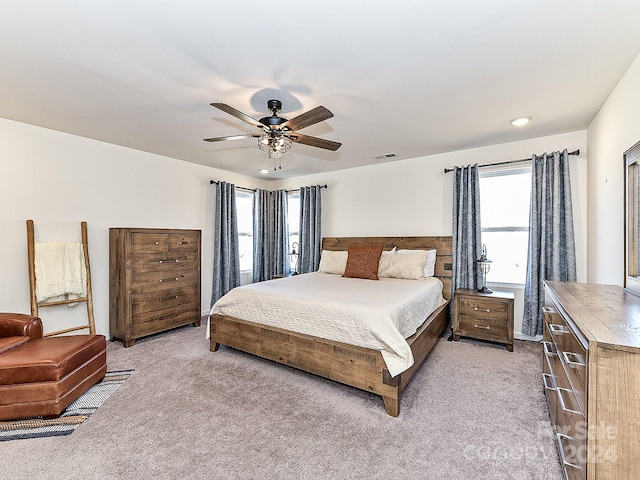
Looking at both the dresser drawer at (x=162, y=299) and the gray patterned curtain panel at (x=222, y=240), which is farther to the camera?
the gray patterned curtain panel at (x=222, y=240)

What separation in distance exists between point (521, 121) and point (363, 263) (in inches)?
91.2

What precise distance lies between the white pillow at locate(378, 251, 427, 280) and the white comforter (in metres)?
0.25

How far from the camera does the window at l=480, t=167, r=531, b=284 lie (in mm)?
3600

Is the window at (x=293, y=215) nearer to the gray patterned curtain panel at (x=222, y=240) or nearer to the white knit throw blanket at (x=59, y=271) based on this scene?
the gray patterned curtain panel at (x=222, y=240)

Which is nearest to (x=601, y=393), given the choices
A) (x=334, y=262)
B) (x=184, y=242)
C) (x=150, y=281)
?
(x=334, y=262)

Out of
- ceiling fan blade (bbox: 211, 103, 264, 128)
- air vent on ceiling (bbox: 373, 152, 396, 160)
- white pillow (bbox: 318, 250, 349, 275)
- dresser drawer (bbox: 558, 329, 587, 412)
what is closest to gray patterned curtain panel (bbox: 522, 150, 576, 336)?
air vent on ceiling (bbox: 373, 152, 396, 160)

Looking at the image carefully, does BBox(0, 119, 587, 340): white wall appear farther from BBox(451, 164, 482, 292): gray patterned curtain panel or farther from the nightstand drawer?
the nightstand drawer

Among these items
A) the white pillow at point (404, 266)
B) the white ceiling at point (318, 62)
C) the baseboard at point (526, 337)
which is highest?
the white ceiling at point (318, 62)

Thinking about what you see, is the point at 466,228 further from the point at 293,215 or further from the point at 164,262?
the point at 164,262

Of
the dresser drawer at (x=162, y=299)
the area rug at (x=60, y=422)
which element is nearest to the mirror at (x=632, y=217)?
the area rug at (x=60, y=422)

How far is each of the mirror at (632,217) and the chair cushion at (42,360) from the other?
3.91 meters

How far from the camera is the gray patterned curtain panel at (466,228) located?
3.70 m

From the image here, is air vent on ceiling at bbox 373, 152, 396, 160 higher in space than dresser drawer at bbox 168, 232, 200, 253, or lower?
higher

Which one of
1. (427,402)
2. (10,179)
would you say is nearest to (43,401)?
(10,179)
